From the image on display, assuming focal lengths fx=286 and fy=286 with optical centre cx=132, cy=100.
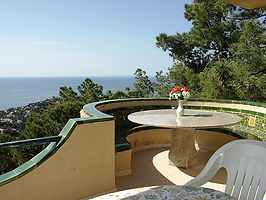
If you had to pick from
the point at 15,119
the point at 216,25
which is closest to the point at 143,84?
the point at 15,119

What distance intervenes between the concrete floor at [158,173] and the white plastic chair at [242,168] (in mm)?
1427

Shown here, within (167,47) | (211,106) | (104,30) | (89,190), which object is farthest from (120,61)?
(89,190)

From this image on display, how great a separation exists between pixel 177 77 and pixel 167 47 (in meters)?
1.51

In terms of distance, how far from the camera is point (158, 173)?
137 inches

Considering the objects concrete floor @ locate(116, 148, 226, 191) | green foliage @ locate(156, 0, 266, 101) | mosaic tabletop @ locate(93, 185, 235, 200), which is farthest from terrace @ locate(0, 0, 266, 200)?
green foliage @ locate(156, 0, 266, 101)

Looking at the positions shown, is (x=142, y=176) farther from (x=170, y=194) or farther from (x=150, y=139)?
(x=170, y=194)

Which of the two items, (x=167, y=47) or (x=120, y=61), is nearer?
(x=167, y=47)

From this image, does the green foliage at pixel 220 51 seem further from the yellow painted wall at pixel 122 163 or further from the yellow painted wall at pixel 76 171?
the yellow painted wall at pixel 76 171

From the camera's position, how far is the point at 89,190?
2.71m

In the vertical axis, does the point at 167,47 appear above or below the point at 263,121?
above

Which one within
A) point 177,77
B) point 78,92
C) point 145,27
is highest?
point 145,27

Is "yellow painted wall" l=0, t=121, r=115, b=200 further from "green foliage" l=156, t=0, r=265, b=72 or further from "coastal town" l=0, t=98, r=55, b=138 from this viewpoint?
"coastal town" l=0, t=98, r=55, b=138

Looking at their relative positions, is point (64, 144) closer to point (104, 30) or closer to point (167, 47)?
point (167, 47)

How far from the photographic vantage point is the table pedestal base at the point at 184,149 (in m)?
3.61
